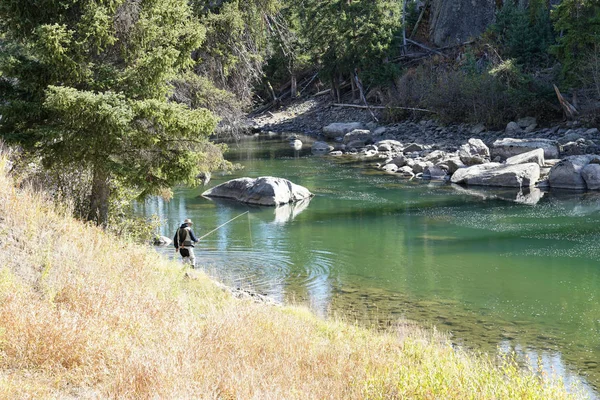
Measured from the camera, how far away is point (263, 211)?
87.5 feet

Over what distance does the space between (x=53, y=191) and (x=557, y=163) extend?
24.1 metres

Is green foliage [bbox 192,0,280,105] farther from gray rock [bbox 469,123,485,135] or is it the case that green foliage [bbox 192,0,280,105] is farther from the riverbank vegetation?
gray rock [bbox 469,123,485,135]

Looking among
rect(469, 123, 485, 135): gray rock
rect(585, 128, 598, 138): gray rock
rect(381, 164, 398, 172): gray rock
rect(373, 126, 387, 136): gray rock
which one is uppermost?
rect(373, 126, 387, 136): gray rock

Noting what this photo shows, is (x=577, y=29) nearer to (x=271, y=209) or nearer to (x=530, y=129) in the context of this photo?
(x=530, y=129)

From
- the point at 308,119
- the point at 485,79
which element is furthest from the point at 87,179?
the point at 308,119

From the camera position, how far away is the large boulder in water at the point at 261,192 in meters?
27.8

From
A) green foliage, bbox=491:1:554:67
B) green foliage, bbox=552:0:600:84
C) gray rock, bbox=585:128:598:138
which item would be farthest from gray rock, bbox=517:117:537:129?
gray rock, bbox=585:128:598:138

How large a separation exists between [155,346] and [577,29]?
3686 centimetres

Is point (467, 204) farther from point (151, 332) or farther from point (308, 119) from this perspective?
point (308, 119)

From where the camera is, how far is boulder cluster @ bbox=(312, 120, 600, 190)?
30266 mm

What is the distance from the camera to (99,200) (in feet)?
48.1

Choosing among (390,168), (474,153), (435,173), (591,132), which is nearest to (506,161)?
(474,153)

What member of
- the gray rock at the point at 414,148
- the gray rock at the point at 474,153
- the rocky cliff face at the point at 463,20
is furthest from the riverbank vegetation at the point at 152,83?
the rocky cliff face at the point at 463,20

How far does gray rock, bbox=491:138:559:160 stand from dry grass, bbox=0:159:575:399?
27244mm
